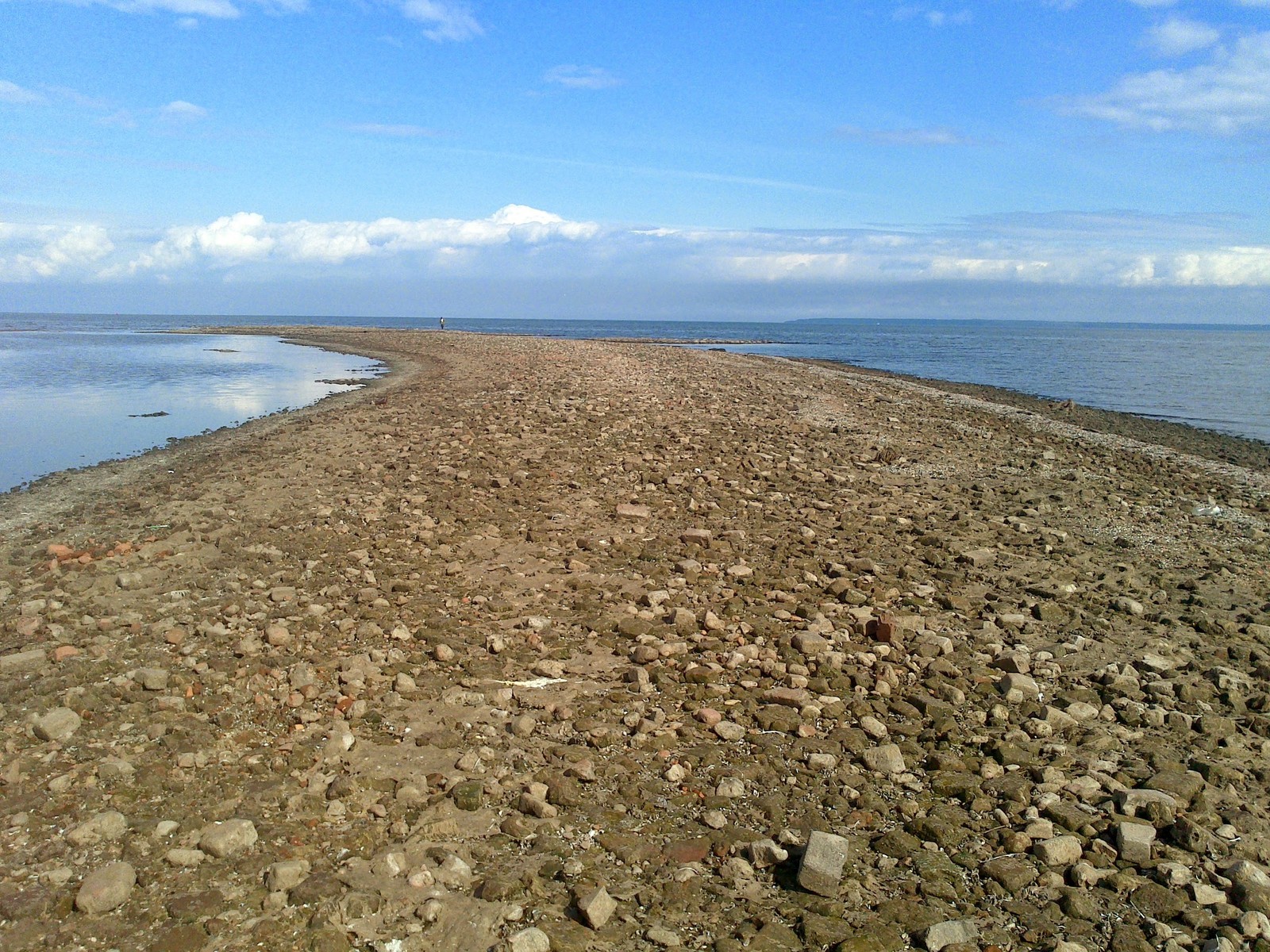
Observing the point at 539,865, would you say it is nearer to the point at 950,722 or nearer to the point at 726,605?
the point at 950,722

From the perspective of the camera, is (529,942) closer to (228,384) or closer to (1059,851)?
(1059,851)

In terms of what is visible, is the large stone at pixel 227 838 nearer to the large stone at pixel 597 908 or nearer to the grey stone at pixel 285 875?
the grey stone at pixel 285 875

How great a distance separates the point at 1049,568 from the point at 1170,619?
1.48m

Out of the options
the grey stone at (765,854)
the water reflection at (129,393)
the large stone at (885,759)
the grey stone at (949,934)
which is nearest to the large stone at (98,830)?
the grey stone at (765,854)

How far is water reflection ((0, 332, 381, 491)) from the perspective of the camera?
57.9ft

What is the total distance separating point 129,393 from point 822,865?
30209mm

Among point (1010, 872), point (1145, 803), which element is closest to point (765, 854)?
point (1010, 872)

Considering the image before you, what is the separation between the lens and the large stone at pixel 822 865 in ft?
12.8

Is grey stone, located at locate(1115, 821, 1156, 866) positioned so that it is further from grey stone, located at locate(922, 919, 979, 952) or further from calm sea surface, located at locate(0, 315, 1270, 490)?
calm sea surface, located at locate(0, 315, 1270, 490)

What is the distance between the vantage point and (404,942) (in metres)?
3.58

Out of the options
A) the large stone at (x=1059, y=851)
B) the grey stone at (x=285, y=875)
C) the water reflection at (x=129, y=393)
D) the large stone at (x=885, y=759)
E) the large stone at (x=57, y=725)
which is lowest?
the large stone at (x=1059, y=851)

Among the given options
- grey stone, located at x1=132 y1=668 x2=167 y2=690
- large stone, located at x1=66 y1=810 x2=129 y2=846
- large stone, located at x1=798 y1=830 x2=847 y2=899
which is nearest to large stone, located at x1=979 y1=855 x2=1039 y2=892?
large stone, located at x1=798 y1=830 x2=847 y2=899

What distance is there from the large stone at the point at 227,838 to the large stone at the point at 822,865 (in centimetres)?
262

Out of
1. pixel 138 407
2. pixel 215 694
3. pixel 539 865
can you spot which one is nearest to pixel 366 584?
pixel 215 694
